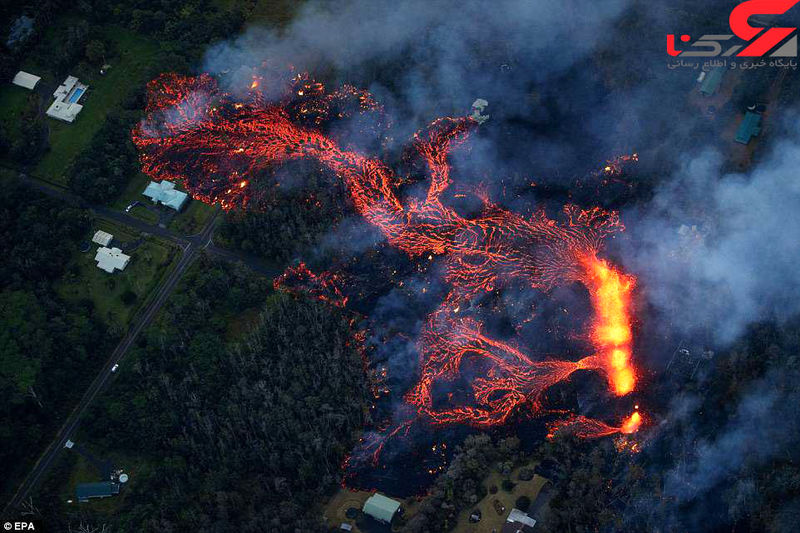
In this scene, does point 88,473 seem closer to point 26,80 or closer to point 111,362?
point 111,362

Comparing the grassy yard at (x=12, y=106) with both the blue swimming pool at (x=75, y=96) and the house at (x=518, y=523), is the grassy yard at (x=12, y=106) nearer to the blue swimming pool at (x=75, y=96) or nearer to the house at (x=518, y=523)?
the blue swimming pool at (x=75, y=96)

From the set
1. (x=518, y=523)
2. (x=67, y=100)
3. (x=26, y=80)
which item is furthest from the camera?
(x=26, y=80)

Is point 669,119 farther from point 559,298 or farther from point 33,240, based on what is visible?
point 33,240

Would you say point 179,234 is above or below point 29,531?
above

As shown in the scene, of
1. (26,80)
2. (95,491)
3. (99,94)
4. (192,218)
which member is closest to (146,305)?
(192,218)

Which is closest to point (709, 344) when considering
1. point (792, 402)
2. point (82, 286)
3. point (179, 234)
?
point (792, 402)

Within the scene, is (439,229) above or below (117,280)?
above

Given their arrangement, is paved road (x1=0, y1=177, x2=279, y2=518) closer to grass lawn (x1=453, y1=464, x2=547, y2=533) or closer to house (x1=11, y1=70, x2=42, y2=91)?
house (x1=11, y1=70, x2=42, y2=91)
